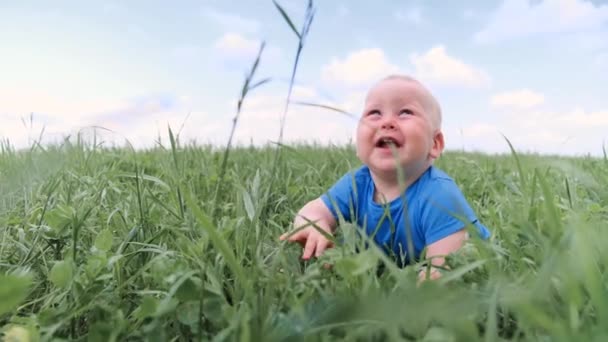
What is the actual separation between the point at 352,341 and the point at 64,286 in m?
0.72

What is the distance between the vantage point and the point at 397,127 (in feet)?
6.46

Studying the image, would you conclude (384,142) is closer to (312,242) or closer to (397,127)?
(397,127)

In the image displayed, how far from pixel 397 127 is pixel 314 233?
52 cm

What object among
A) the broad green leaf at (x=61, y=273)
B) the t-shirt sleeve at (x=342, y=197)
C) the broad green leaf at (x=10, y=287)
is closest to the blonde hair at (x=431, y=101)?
the t-shirt sleeve at (x=342, y=197)

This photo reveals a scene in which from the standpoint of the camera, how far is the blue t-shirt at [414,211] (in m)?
1.85

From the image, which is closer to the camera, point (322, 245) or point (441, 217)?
point (322, 245)

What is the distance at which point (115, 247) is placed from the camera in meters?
1.67

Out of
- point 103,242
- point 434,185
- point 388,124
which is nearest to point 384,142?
point 388,124

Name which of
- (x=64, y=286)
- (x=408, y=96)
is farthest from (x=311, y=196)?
(x=64, y=286)

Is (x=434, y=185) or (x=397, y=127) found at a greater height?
(x=397, y=127)

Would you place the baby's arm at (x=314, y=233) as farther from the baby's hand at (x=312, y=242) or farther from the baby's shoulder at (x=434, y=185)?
the baby's shoulder at (x=434, y=185)

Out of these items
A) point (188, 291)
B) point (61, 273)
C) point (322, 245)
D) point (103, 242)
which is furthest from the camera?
Result: point (322, 245)

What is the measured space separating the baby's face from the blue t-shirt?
4.5 inches

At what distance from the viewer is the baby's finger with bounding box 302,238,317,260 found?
1686mm
